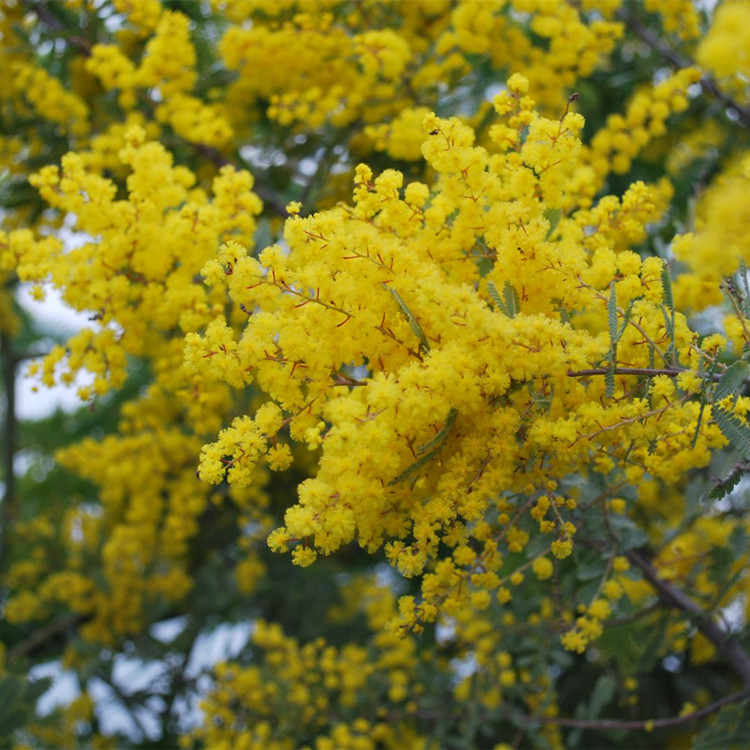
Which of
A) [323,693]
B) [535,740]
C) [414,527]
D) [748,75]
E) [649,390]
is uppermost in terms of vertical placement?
[748,75]

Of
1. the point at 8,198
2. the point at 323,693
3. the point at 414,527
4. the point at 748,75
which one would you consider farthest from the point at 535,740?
the point at 8,198

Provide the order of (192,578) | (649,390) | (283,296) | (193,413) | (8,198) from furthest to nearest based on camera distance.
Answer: (192,578) → (8,198) → (193,413) → (283,296) → (649,390)

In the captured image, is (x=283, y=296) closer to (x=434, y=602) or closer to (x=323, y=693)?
(x=434, y=602)

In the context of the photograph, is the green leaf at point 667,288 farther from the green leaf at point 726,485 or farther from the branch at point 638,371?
the green leaf at point 726,485

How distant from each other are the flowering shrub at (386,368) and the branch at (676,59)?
0.02m

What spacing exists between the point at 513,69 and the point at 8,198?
204 centimetres

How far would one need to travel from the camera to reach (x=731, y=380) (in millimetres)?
1698

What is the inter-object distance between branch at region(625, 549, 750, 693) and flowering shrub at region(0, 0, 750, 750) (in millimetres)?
12

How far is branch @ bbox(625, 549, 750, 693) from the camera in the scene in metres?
2.61

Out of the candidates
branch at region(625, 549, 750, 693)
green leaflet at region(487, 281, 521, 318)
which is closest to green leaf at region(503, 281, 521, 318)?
green leaflet at region(487, 281, 521, 318)

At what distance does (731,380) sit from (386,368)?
2.19 feet

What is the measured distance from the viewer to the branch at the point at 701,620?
261 centimetres

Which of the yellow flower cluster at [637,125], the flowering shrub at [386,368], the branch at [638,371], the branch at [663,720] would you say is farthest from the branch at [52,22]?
the branch at [663,720]

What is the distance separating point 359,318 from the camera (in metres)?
1.83
